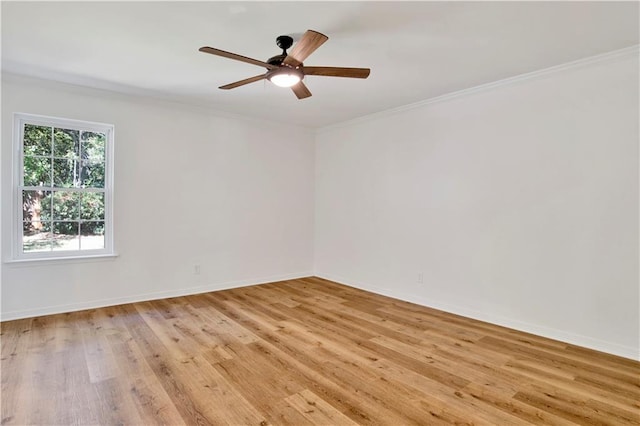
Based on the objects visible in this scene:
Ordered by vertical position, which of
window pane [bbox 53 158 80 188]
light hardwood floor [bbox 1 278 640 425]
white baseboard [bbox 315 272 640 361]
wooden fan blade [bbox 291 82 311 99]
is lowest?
light hardwood floor [bbox 1 278 640 425]

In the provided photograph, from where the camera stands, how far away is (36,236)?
12.4 feet

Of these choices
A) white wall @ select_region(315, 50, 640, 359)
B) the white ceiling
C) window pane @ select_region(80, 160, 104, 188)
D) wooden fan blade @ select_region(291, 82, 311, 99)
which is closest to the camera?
the white ceiling

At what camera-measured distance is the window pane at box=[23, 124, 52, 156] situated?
3709 mm

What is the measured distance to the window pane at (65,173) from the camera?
388 centimetres

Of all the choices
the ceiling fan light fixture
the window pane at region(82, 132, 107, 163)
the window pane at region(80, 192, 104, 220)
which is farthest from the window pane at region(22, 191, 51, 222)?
the ceiling fan light fixture

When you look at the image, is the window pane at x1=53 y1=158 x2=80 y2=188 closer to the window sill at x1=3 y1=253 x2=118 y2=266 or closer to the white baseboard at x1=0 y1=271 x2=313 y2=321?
the window sill at x1=3 y1=253 x2=118 y2=266

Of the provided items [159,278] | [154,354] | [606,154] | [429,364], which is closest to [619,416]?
[429,364]

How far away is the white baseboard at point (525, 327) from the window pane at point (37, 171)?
4275 mm

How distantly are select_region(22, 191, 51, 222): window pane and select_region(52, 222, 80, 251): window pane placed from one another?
0.51ft

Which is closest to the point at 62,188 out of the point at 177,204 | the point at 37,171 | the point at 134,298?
the point at 37,171

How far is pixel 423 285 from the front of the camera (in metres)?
4.37

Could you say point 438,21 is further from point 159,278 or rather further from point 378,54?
point 159,278

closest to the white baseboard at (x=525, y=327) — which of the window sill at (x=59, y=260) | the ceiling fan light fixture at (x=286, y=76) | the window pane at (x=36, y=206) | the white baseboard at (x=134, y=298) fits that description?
the white baseboard at (x=134, y=298)

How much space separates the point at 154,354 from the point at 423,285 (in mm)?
3129
